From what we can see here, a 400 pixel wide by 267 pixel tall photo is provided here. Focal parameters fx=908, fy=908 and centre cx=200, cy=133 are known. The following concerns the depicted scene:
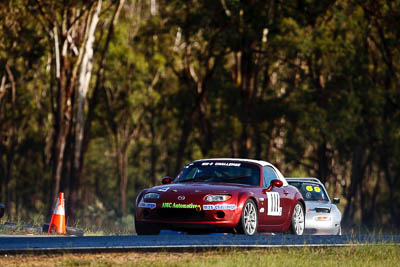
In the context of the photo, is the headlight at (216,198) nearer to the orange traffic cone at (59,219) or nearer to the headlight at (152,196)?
the headlight at (152,196)

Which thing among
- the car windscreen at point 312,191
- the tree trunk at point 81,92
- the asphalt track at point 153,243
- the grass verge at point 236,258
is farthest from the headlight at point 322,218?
the tree trunk at point 81,92

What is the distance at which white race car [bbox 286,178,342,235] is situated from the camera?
20.0 m

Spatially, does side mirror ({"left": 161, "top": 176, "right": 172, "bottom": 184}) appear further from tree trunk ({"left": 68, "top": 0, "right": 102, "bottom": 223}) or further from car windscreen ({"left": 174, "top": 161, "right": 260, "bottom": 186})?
tree trunk ({"left": 68, "top": 0, "right": 102, "bottom": 223})

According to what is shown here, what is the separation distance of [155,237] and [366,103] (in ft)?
97.1

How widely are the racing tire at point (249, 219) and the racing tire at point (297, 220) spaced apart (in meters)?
1.62

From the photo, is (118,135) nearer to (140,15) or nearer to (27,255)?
(140,15)

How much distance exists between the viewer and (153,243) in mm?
12258

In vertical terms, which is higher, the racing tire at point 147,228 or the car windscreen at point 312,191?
the car windscreen at point 312,191

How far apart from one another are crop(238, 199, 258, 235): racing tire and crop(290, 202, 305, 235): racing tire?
5.32 feet

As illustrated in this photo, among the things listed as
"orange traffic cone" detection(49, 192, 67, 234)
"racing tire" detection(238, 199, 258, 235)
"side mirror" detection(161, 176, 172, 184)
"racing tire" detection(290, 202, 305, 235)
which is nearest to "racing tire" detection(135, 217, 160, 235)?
"side mirror" detection(161, 176, 172, 184)

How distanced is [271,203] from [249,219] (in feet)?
2.64

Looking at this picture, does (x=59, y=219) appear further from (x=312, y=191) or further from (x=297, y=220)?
(x=312, y=191)

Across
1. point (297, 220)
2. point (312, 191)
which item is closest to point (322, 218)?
point (312, 191)

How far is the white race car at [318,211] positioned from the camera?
20.0 metres
